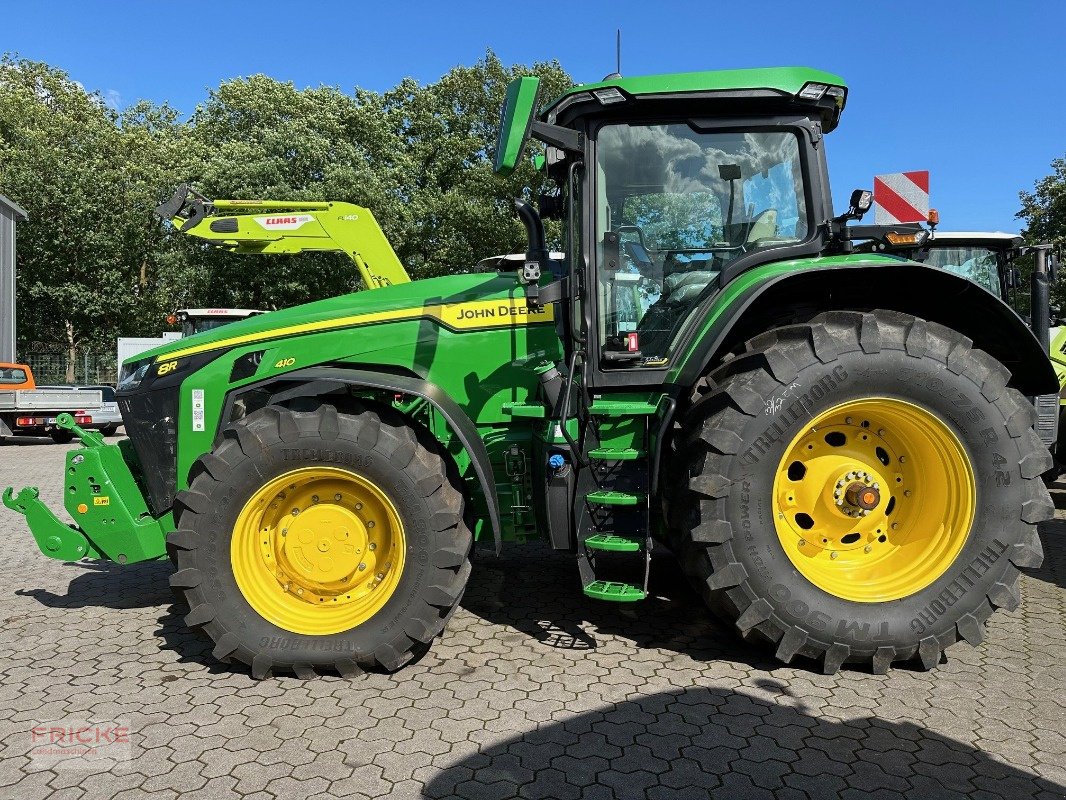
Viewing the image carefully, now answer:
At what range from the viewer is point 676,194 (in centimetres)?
379

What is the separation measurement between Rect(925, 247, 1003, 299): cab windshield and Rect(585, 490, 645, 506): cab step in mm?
5276

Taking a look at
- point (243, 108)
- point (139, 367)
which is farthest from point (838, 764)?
point (243, 108)

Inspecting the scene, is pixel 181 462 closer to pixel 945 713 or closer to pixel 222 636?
pixel 222 636

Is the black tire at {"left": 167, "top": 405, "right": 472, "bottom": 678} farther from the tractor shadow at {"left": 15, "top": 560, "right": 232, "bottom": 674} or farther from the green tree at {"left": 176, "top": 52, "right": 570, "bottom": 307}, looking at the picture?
the green tree at {"left": 176, "top": 52, "right": 570, "bottom": 307}

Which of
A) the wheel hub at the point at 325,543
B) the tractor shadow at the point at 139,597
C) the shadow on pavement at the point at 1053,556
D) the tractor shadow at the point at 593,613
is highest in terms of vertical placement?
the wheel hub at the point at 325,543

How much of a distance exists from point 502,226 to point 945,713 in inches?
918

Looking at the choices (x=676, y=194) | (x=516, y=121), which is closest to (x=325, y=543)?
(x=516, y=121)

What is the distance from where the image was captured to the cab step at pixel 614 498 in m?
3.51

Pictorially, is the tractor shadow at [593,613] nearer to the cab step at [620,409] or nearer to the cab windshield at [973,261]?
the cab step at [620,409]

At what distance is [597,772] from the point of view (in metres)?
2.73

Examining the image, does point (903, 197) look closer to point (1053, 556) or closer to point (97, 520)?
point (1053, 556)

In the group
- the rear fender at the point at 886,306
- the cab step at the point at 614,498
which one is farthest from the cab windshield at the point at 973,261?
the cab step at the point at 614,498

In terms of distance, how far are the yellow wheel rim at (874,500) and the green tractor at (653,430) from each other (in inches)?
0.4

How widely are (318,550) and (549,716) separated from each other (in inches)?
53.5
